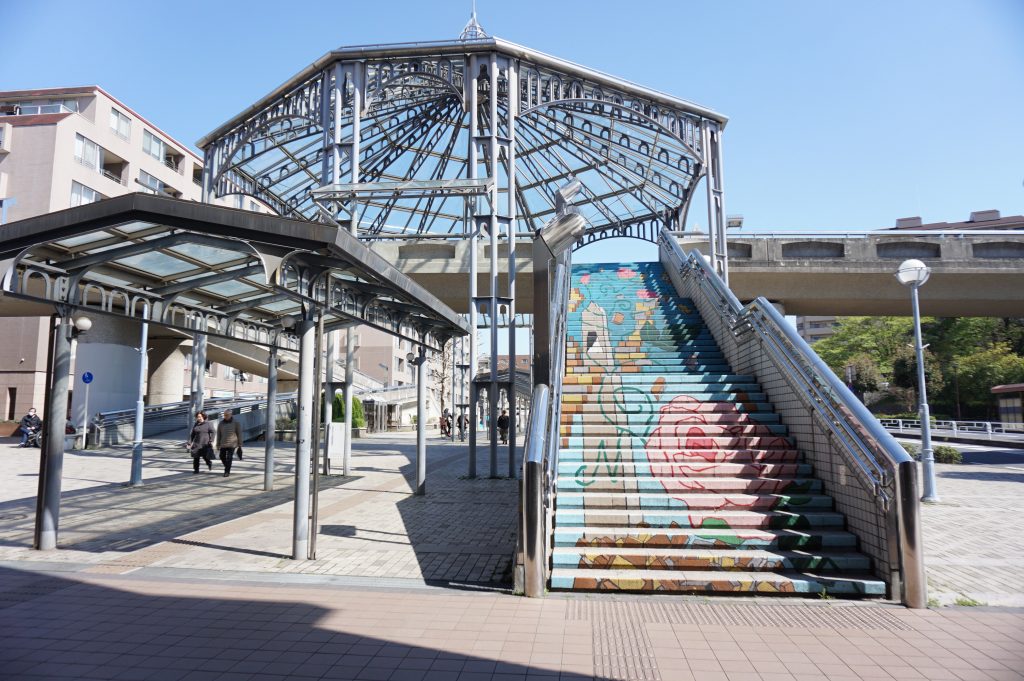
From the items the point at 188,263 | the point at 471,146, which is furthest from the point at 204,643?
the point at 471,146

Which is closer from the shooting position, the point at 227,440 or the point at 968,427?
the point at 227,440

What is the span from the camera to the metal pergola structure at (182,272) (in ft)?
22.5

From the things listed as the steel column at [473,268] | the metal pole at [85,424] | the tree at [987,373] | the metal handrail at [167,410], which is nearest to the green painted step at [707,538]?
the steel column at [473,268]

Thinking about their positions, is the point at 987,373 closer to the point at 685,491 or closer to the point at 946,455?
the point at 946,455

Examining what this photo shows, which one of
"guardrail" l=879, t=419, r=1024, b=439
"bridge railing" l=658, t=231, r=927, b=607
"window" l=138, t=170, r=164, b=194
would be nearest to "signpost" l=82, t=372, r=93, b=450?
"bridge railing" l=658, t=231, r=927, b=607

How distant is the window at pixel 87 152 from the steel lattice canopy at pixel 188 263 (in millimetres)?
34996

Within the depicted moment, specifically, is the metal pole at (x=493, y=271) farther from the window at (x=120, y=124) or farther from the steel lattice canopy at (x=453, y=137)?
the window at (x=120, y=124)

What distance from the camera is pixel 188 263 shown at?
873cm

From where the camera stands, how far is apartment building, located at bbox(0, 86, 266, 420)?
3556cm

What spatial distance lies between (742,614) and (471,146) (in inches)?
650

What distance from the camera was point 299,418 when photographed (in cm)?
801

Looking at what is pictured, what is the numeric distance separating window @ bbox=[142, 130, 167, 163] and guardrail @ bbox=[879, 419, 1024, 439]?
158ft

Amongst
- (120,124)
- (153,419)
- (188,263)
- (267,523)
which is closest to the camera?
(188,263)

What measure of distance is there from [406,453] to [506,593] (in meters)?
17.2
